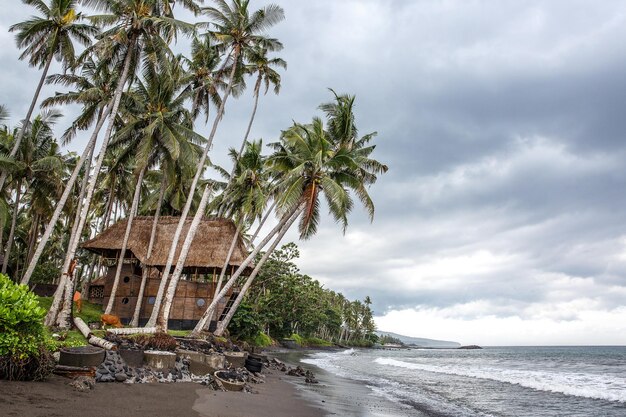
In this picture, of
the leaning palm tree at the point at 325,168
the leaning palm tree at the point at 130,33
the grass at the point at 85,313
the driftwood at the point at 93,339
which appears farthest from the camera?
the grass at the point at 85,313

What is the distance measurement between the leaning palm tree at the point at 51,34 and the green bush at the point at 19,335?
14656 millimetres

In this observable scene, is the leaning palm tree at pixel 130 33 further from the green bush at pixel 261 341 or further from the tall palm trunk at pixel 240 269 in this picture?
the green bush at pixel 261 341

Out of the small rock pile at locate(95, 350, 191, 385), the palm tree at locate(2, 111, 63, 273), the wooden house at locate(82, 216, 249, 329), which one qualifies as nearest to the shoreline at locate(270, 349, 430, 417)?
the small rock pile at locate(95, 350, 191, 385)

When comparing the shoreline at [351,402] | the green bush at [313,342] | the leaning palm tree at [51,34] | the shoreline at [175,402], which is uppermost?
the leaning palm tree at [51,34]

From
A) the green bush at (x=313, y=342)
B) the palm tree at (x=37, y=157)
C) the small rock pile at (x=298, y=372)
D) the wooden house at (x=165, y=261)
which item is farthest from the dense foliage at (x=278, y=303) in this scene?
the palm tree at (x=37, y=157)

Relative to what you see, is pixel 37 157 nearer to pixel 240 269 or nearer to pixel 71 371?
pixel 240 269

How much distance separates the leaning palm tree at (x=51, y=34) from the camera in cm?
1886

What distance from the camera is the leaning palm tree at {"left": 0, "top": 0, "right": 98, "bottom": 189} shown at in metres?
18.9

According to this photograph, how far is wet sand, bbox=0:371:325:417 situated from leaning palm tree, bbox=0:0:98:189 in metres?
15.4

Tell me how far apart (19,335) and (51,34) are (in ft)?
54.2

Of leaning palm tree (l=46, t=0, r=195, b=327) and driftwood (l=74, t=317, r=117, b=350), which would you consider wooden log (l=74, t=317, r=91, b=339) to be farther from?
leaning palm tree (l=46, t=0, r=195, b=327)

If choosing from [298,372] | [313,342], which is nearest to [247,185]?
[298,372]

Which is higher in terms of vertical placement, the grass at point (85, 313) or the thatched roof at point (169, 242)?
the thatched roof at point (169, 242)

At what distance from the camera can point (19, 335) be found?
7.70 m
